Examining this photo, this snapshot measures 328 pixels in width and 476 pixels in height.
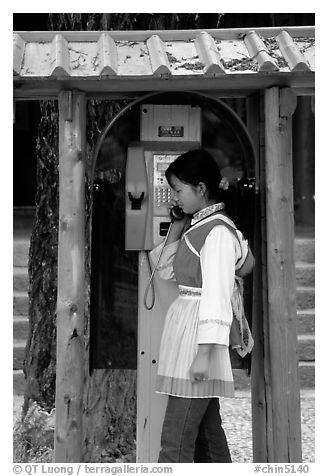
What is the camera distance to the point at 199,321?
3123 millimetres

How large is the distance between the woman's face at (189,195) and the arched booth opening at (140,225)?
0.31m

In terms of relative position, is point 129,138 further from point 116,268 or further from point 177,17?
point 177,17

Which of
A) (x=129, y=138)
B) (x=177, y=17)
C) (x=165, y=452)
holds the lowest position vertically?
(x=165, y=452)

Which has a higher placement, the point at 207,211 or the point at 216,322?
the point at 207,211

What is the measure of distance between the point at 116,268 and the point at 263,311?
30.3 inches

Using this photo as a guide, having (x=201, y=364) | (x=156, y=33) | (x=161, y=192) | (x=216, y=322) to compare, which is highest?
(x=156, y=33)

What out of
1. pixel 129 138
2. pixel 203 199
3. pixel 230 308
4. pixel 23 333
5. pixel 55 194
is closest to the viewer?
pixel 230 308

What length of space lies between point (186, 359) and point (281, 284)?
54cm

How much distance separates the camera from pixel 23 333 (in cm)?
660

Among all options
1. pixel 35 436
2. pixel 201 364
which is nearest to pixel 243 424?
pixel 35 436

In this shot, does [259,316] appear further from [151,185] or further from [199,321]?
[151,185]

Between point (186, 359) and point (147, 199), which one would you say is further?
point (147, 199)

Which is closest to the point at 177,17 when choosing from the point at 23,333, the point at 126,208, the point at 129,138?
the point at 129,138

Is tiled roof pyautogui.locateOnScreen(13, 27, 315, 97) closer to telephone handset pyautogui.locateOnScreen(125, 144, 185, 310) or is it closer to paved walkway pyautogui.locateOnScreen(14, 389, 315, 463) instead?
telephone handset pyautogui.locateOnScreen(125, 144, 185, 310)
